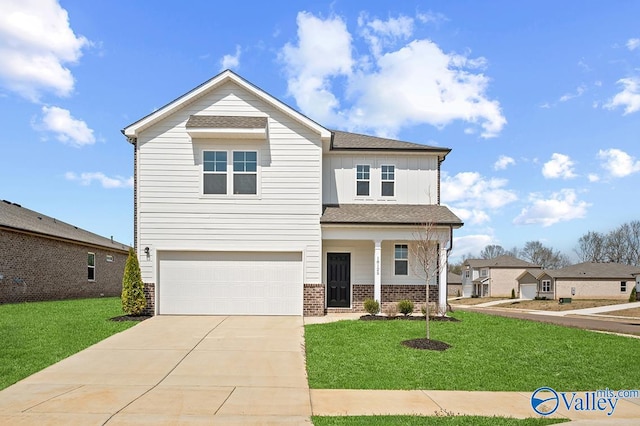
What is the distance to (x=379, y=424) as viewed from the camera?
6.23 m

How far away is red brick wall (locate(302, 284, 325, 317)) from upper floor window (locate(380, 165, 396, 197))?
4.96 meters

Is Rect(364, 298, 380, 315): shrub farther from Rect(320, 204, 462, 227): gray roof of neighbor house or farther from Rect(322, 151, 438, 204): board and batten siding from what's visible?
Rect(322, 151, 438, 204): board and batten siding

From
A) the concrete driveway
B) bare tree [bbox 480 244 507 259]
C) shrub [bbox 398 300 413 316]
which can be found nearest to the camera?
the concrete driveway

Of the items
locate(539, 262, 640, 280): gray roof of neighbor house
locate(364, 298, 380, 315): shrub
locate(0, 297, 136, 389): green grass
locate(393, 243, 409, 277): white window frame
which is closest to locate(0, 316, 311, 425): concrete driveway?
locate(0, 297, 136, 389): green grass

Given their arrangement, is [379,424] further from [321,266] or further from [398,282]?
[398,282]

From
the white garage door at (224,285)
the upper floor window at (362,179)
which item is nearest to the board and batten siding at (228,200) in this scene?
the white garage door at (224,285)

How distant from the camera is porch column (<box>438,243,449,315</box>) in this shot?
16.4 meters

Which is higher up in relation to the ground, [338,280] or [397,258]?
[397,258]

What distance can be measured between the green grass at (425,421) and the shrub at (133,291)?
10.5 metres

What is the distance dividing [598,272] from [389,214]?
47.6 meters

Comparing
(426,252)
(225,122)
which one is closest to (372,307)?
(426,252)

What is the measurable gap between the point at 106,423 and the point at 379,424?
3641 millimetres

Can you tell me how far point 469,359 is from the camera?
10.1 meters

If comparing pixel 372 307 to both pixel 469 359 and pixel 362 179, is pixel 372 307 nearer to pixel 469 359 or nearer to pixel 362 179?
pixel 362 179
